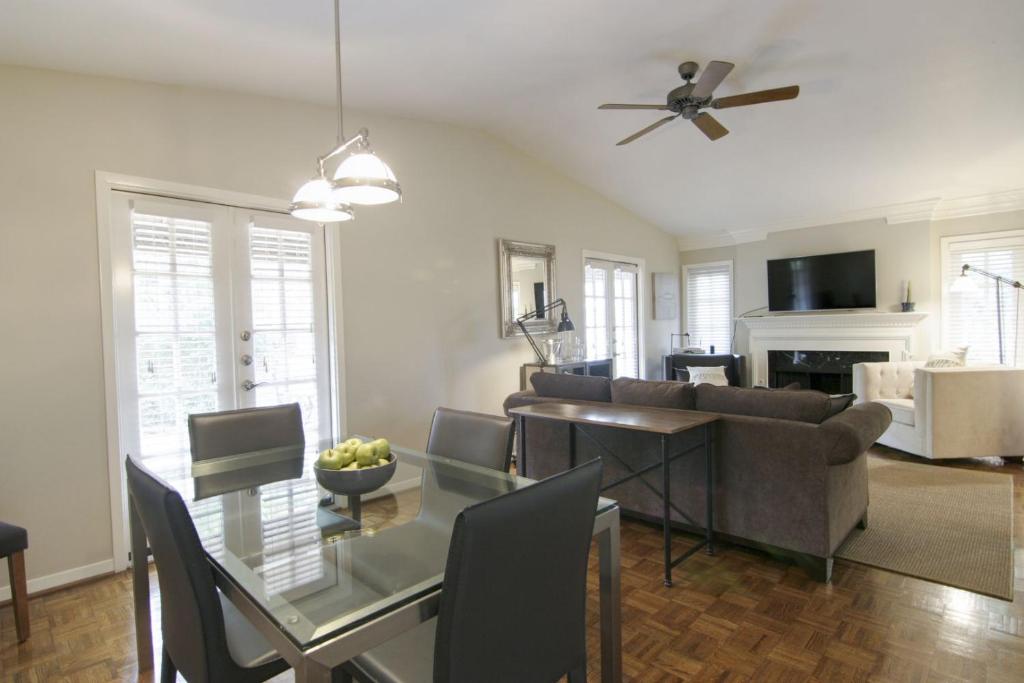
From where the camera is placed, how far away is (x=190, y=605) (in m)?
1.23

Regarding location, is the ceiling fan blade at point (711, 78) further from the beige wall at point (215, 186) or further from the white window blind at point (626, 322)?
the white window blind at point (626, 322)

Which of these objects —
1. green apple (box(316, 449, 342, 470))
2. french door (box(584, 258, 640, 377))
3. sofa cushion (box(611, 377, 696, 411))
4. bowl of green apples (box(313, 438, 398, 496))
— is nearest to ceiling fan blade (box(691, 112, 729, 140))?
sofa cushion (box(611, 377, 696, 411))

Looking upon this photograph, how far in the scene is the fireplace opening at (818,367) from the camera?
577cm

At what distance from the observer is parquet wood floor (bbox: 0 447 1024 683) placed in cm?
187

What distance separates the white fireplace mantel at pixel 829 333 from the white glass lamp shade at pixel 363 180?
5.65 meters

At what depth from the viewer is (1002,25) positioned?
9.76ft

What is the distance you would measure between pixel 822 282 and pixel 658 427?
4.61 meters

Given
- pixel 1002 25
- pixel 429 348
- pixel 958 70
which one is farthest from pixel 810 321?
pixel 429 348

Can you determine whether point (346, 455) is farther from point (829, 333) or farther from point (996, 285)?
point (996, 285)

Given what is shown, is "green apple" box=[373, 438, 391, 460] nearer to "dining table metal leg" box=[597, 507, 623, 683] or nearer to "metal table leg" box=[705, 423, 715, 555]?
"dining table metal leg" box=[597, 507, 623, 683]

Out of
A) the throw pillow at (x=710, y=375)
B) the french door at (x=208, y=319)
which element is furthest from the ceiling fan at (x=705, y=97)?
the throw pillow at (x=710, y=375)

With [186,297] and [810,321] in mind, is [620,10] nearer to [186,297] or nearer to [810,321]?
[186,297]

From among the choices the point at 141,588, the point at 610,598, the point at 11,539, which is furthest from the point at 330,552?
the point at 11,539

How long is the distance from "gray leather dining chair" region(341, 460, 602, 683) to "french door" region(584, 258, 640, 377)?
4539mm
